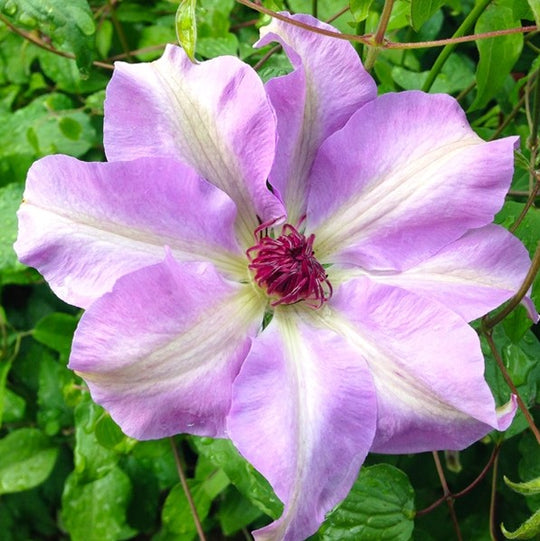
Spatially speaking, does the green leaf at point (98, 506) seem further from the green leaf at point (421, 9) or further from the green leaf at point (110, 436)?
the green leaf at point (421, 9)

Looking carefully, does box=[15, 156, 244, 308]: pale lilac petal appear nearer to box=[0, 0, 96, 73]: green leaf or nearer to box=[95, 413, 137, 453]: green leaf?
box=[0, 0, 96, 73]: green leaf

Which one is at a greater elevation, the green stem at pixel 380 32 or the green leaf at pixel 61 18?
the green stem at pixel 380 32

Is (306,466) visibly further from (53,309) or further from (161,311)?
(53,309)

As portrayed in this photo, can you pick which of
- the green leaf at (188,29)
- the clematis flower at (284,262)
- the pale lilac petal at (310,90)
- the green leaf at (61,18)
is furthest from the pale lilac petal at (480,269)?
the green leaf at (61,18)

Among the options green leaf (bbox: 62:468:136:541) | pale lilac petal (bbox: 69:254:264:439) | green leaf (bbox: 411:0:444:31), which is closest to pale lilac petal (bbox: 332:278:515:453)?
pale lilac petal (bbox: 69:254:264:439)

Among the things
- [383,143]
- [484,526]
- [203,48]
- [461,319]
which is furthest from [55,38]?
[484,526]

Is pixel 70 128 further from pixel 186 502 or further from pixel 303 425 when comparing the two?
pixel 303 425

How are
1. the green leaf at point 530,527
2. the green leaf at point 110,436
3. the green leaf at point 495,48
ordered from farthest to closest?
the green leaf at point 110,436, the green leaf at point 495,48, the green leaf at point 530,527
